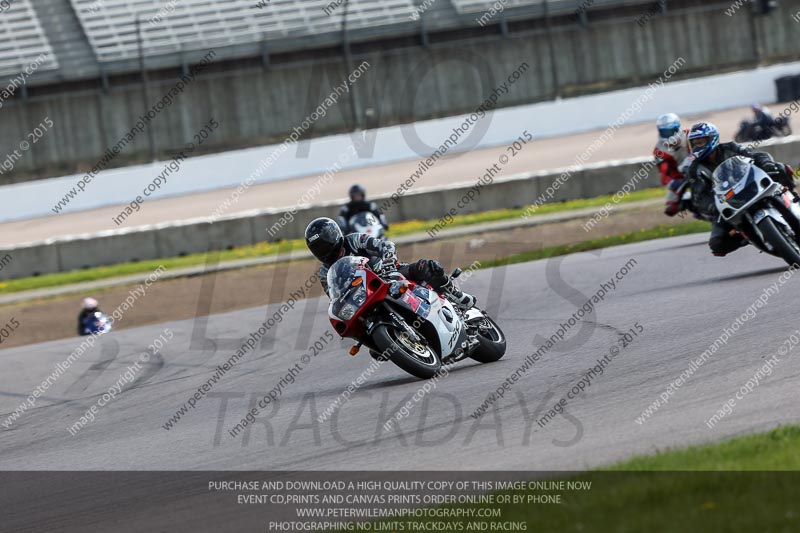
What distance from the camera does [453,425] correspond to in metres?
7.94

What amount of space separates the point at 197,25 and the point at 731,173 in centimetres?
2549

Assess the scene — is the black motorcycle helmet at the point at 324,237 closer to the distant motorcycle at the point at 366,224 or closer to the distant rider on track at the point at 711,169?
the distant rider on track at the point at 711,169

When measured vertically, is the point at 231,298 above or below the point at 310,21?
below

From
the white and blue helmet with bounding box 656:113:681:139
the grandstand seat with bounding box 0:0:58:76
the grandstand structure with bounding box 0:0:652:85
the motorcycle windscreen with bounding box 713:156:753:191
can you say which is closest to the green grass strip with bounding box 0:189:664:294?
the white and blue helmet with bounding box 656:113:681:139

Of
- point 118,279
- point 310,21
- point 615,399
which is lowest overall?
point 118,279

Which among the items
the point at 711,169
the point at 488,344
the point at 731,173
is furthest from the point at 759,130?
the point at 488,344

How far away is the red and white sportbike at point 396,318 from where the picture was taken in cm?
931

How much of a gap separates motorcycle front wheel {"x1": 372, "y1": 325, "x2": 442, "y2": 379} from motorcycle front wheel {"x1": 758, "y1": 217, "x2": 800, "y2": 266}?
151 inches

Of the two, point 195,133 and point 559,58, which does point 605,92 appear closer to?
point 559,58

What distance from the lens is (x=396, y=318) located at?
9.38 metres

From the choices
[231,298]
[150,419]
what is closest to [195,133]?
[231,298]

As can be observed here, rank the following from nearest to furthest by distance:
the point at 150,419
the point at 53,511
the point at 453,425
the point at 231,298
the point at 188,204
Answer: the point at 53,511 < the point at 453,425 < the point at 150,419 < the point at 231,298 < the point at 188,204

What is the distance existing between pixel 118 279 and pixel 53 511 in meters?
16.4

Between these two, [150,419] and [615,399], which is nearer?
[615,399]
